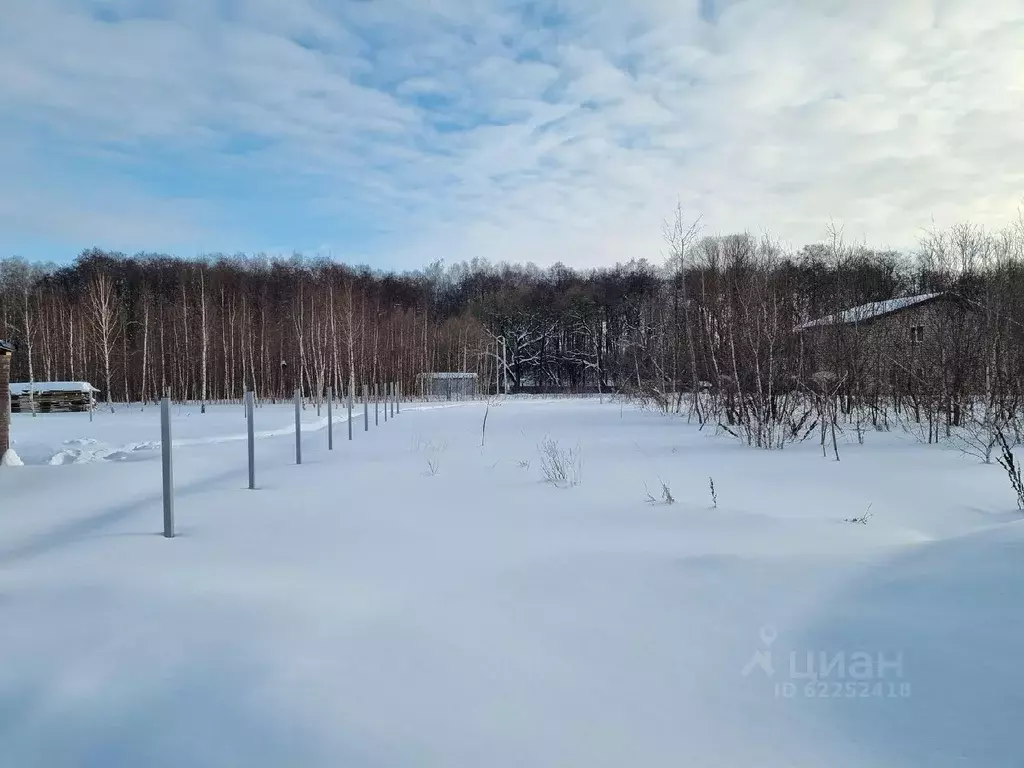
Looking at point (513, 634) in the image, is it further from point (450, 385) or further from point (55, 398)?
point (450, 385)

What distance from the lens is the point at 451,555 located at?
157 inches

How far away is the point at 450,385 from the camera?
1667 inches

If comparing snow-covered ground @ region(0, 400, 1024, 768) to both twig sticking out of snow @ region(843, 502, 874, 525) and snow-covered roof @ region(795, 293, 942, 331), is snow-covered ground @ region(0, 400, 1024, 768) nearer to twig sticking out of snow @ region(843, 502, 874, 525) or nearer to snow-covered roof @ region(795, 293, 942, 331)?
twig sticking out of snow @ region(843, 502, 874, 525)

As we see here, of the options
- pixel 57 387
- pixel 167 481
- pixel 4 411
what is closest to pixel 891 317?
pixel 167 481

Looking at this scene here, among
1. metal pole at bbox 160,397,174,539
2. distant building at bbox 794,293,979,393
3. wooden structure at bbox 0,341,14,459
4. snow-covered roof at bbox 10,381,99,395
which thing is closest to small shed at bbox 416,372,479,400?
snow-covered roof at bbox 10,381,99,395

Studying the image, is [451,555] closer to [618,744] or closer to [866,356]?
[618,744]

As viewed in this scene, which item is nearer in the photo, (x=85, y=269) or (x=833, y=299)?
(x=833, y=299)

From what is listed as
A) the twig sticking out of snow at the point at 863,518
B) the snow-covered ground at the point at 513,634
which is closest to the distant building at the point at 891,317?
the twig sticking out of snow at the point at 863,518

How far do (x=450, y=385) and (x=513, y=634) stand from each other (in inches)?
1568

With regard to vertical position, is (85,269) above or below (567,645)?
above

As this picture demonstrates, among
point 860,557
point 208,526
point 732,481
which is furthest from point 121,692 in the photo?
point 732,481

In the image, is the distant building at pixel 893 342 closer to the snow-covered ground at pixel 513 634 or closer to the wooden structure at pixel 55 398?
the snow-covered ground at pixel 513 634

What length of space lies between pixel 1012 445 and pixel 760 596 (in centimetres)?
933

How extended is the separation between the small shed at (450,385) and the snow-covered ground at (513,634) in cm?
3613
